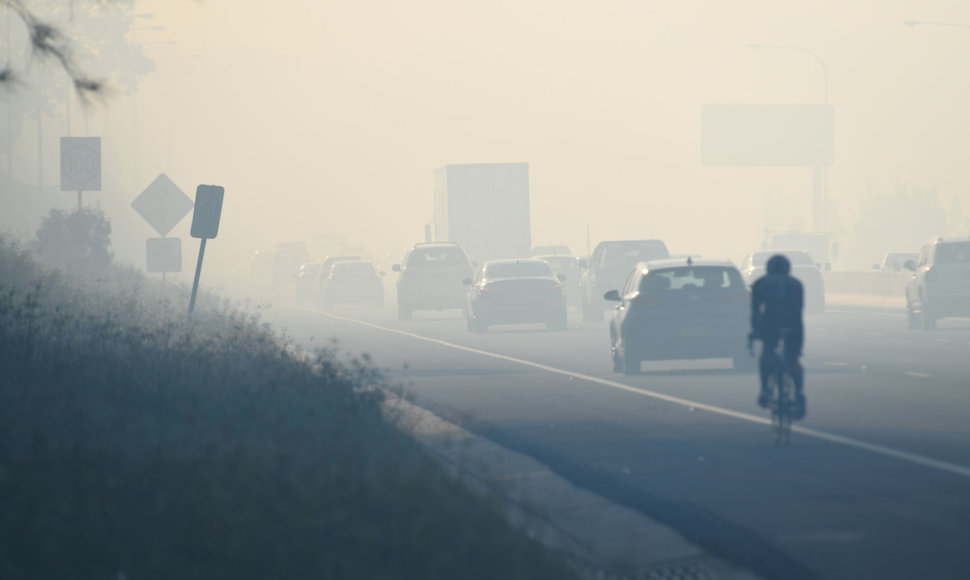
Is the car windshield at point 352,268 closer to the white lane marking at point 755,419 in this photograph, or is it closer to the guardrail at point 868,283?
the guardrail at point 868,283

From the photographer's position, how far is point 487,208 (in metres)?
46.7

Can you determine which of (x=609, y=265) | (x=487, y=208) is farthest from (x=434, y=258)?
(x=487, y=208)

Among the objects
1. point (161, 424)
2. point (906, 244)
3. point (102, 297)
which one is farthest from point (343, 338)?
point (906, 244)

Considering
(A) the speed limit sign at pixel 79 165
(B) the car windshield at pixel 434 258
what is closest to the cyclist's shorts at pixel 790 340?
(A) the speed limit sign at pixel 79 165

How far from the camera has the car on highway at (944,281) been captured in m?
30.6

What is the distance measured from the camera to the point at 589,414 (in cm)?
1527

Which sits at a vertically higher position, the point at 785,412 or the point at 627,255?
the point at 627,255

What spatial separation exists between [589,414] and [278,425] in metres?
5.00

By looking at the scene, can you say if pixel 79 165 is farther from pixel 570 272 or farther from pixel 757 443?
pixel 570 272

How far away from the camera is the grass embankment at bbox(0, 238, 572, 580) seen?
→ 21.5ft

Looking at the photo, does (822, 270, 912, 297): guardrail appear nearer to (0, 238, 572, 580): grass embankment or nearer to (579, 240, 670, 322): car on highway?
(579, 240, 670, 322): car on highway

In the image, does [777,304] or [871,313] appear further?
[871,313]

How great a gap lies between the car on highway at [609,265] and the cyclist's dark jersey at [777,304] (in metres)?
23.2

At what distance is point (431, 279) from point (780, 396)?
27.4 m
